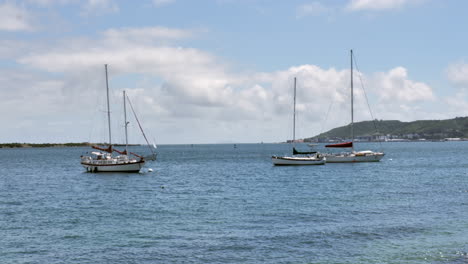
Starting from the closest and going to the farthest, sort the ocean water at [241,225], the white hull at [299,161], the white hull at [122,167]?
the ocean water at [241,225] < the white hull at [122,167] < the white hull at [299,161]

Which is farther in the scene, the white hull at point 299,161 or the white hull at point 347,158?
the white hull at point 347,158

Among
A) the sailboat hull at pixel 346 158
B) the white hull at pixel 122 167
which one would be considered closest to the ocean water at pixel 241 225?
the white hull at pixel 122 167

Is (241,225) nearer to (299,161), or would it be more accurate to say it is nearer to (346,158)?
(299,161)

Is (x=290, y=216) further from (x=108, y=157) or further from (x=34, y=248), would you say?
(x=108, y=157)

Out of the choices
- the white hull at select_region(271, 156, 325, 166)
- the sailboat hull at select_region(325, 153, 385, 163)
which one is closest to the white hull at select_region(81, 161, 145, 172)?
the white hull at select_region(271, 156, 325, 166)

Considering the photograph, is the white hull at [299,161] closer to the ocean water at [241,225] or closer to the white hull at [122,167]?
the white hull at [122,167]

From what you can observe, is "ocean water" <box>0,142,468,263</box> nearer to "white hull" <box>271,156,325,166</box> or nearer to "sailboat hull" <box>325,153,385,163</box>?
"white hull" <box>271,156,325,166</box>

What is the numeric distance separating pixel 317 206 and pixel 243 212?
22.8 feet

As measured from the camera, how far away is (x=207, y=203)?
42562mm

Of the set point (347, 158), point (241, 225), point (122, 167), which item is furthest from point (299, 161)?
point (241, 225)

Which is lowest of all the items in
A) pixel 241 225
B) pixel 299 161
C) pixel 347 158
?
pixel 241 225

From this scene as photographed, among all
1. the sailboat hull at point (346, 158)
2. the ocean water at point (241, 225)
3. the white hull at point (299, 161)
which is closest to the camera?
the ocean water at point (241, 225)

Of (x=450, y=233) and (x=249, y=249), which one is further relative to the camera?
(x=450, y=233)

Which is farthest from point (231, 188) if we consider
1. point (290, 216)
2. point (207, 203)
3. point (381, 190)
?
point (290, 216)
